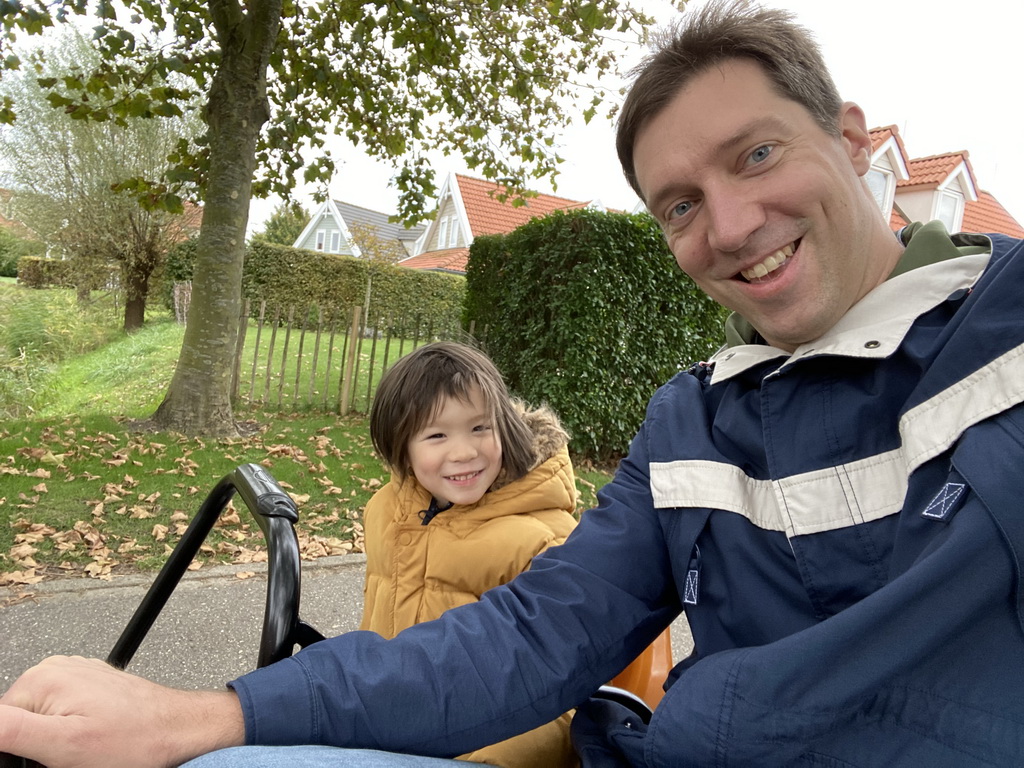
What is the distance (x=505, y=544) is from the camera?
1.92 metres

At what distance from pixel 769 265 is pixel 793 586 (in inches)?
25.3

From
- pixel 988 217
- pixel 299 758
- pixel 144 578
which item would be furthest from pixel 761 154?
pixel 988 217

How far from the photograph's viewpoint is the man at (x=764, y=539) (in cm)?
97

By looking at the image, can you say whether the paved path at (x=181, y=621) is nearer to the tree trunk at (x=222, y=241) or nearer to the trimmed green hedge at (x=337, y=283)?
the tree trunk at (x=222, y=241)

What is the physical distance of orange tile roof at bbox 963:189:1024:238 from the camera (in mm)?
20844

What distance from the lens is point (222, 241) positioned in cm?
713

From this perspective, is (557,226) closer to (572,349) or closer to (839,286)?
(572,349)

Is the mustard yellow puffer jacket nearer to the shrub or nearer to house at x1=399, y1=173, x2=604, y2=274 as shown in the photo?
house at x1=399, y1=173, x2=604, y2=274

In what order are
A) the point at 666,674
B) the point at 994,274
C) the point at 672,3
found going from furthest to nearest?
the point at 672,3 < the point at 666,674 < the point at 994,274

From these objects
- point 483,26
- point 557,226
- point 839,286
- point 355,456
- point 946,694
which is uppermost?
point 483,26

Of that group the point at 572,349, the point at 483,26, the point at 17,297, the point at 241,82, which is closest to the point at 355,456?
the point at 572,349

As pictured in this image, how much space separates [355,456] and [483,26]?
16.0 ft

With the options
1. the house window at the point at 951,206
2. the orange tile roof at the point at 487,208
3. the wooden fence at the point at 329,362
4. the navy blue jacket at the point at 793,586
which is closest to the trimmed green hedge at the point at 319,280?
the wooden fence at the point at 329,362

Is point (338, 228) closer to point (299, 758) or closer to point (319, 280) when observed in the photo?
point (319, 280)
